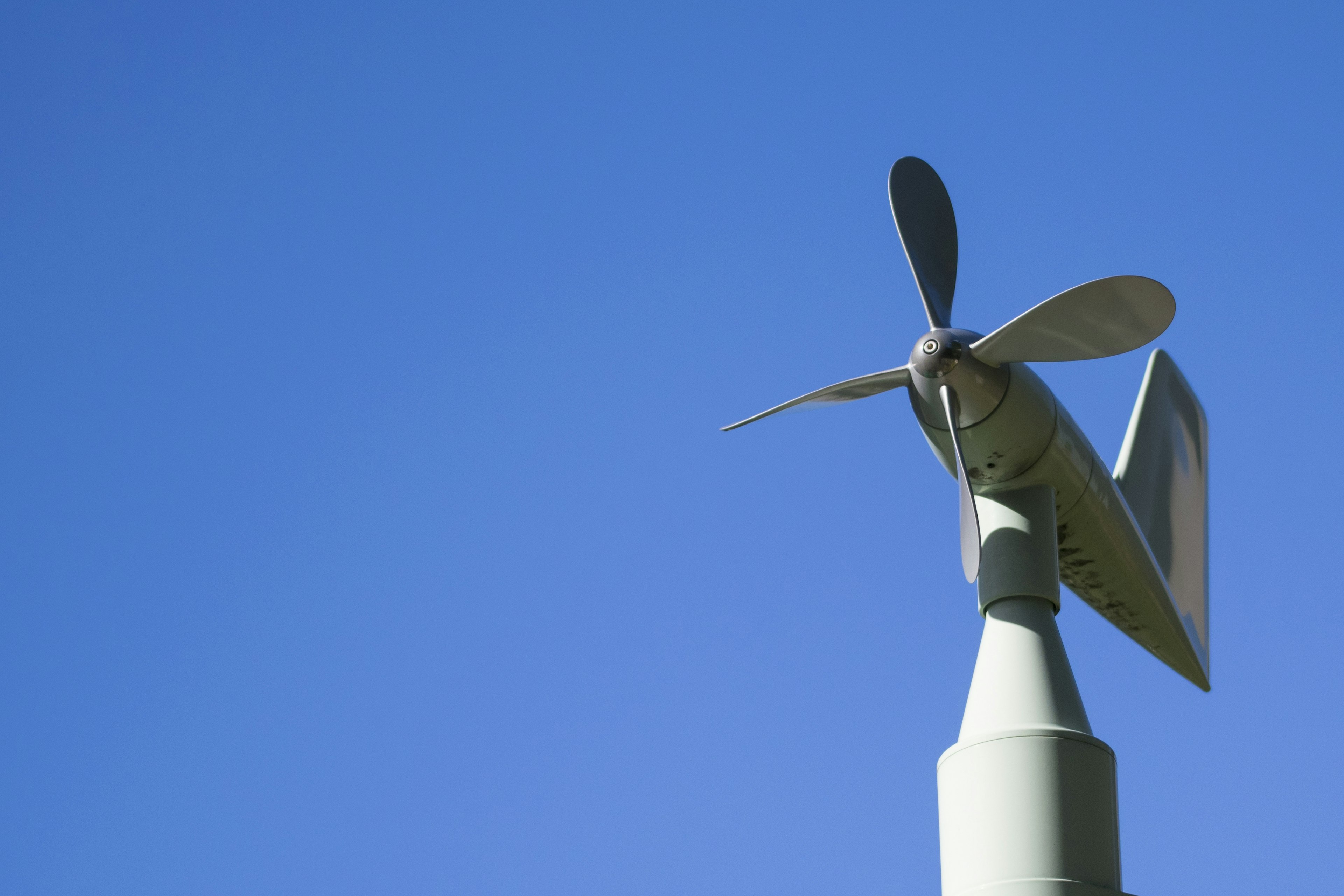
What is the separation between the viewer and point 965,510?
10.8m

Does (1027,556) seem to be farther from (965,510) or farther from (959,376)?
(959,376)

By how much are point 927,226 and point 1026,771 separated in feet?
17.0

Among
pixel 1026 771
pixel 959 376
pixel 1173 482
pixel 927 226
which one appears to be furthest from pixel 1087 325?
pixel 1173 482

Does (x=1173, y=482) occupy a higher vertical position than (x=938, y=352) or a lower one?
higher

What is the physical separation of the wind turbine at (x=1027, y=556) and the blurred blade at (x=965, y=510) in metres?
0.01

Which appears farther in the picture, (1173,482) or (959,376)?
(1173,482)

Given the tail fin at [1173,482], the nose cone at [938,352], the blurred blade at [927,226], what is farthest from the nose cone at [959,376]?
the tail fin at [1173,482]

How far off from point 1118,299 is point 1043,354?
0.68 metres

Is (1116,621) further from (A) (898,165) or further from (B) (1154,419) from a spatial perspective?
(A) (898,165)

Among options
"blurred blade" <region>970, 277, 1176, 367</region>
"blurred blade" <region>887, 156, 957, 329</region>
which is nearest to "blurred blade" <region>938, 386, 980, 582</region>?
"blurred blade" <region>970, 277, 1176, 367</region>

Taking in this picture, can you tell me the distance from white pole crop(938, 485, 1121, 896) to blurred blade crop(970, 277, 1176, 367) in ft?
5.25

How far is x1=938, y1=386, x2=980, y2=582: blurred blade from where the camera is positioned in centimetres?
1059

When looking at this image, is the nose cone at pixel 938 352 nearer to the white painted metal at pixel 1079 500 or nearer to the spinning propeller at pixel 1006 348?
the spinning propeller at pixel 1006 348

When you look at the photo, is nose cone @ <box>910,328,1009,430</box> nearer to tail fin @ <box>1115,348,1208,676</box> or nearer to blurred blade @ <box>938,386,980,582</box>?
blurred blade @ <box>938,386,980,582</box>
